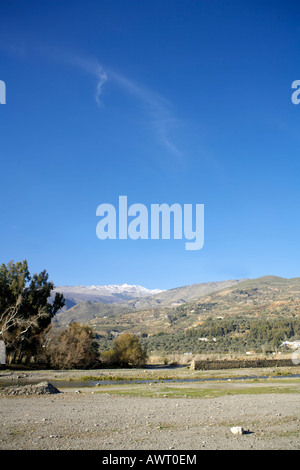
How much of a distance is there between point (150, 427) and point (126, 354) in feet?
156

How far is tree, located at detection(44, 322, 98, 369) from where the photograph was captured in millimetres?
48156

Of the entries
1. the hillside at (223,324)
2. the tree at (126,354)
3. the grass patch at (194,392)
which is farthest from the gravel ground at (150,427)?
the hillside at (223,324)

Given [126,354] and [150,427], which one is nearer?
[150,427]

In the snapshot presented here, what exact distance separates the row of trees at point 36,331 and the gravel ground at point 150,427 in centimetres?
3304

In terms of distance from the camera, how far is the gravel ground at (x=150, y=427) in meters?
8.05

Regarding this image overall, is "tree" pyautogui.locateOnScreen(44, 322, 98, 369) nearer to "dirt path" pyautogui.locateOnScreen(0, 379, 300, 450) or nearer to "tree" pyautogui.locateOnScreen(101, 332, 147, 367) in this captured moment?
"tree" pyautogui.locateOnScreen(101, 332, 147, 367)

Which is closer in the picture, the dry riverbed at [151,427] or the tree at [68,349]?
the dry riverbed at [151,427]

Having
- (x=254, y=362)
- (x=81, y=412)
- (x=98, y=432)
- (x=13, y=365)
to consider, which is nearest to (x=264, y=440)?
(x=98, y=432)

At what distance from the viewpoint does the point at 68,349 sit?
49.1m

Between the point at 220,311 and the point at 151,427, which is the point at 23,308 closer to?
the point at 151,427

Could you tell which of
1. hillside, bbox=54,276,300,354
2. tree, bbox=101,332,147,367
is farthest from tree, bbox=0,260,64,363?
hillside, bbox=54,276,300,354

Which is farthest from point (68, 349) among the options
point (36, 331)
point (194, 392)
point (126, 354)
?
point (194, 392)

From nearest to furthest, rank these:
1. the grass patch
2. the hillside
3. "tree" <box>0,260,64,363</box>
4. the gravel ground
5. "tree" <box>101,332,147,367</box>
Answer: the gravel ground < the grass patch < "tree" <box>0,260,64,363</box> < "tree" <box>101,332,147,367</box> < the hillside

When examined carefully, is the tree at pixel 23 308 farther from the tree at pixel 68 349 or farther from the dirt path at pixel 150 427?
the dirt path at pixel 150 427
